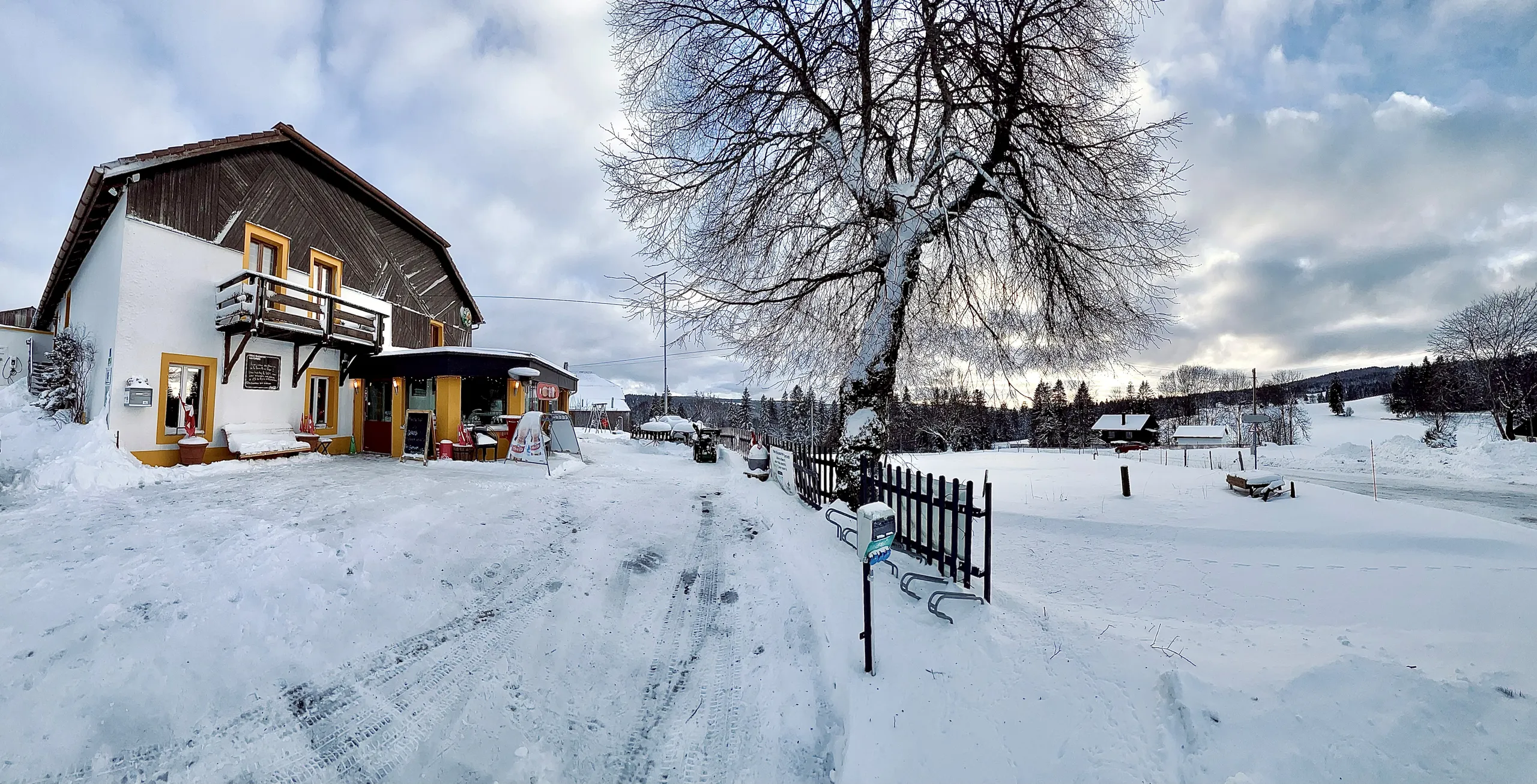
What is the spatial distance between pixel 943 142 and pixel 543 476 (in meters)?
9.99

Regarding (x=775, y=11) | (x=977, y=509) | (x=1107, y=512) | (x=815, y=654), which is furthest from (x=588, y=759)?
(x=1107, y=512)

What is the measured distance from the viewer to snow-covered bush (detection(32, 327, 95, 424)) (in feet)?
36.3

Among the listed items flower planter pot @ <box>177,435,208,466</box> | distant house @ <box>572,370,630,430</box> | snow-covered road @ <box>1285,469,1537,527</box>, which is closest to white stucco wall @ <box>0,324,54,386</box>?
flower planter pot @ <box>177,435,208,466</box>

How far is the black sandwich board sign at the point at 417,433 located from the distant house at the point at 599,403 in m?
10.5

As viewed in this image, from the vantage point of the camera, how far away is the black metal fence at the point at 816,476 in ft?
26.3

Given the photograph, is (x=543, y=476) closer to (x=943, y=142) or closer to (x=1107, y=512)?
(x=943, y=142)

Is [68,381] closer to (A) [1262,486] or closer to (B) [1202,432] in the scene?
(A) [1262,486]

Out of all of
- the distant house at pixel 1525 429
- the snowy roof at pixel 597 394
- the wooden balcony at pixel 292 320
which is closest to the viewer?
the wooden balcony at pixel 292 320

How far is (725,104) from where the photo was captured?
717 centimetres

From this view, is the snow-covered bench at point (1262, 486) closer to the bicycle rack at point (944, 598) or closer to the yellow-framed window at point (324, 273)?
the bicycle rack at point (944, 598)

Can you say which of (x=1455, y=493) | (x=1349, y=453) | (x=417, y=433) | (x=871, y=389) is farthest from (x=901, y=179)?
(x=1349, y=453)

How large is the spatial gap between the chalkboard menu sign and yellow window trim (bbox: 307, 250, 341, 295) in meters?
2.44

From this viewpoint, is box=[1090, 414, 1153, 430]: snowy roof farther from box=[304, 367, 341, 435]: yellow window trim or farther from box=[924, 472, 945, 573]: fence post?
box=[304, 367, 341, 435]: yellow window trim

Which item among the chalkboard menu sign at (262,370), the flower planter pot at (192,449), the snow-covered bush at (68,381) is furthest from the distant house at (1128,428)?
the snow-covered bush at (68,381)
